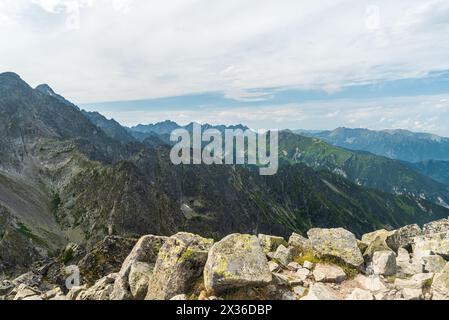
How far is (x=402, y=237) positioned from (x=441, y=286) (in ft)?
35.5

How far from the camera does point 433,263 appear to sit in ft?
66.9

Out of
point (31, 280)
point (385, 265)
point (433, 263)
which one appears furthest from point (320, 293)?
point (31, 280)

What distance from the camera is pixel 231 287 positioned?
56.0 ft

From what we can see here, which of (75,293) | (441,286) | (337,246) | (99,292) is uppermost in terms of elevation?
(337,246)

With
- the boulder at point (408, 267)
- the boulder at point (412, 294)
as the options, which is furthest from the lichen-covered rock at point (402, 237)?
the boulder at point (412, 294)

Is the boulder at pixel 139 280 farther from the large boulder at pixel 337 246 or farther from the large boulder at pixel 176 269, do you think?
the large boulder at pixel 337 246

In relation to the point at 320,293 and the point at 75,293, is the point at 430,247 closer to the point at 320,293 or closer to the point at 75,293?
the point at 320,293

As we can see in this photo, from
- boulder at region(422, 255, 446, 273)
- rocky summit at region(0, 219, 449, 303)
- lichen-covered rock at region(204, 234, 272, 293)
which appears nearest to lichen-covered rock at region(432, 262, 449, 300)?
rocky summit at region(0, 219, 449, 303)

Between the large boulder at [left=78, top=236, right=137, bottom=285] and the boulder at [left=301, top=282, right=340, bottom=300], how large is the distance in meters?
20.6

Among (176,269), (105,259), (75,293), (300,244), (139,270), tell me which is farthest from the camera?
(105,259)

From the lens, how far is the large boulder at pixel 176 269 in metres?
18.0
